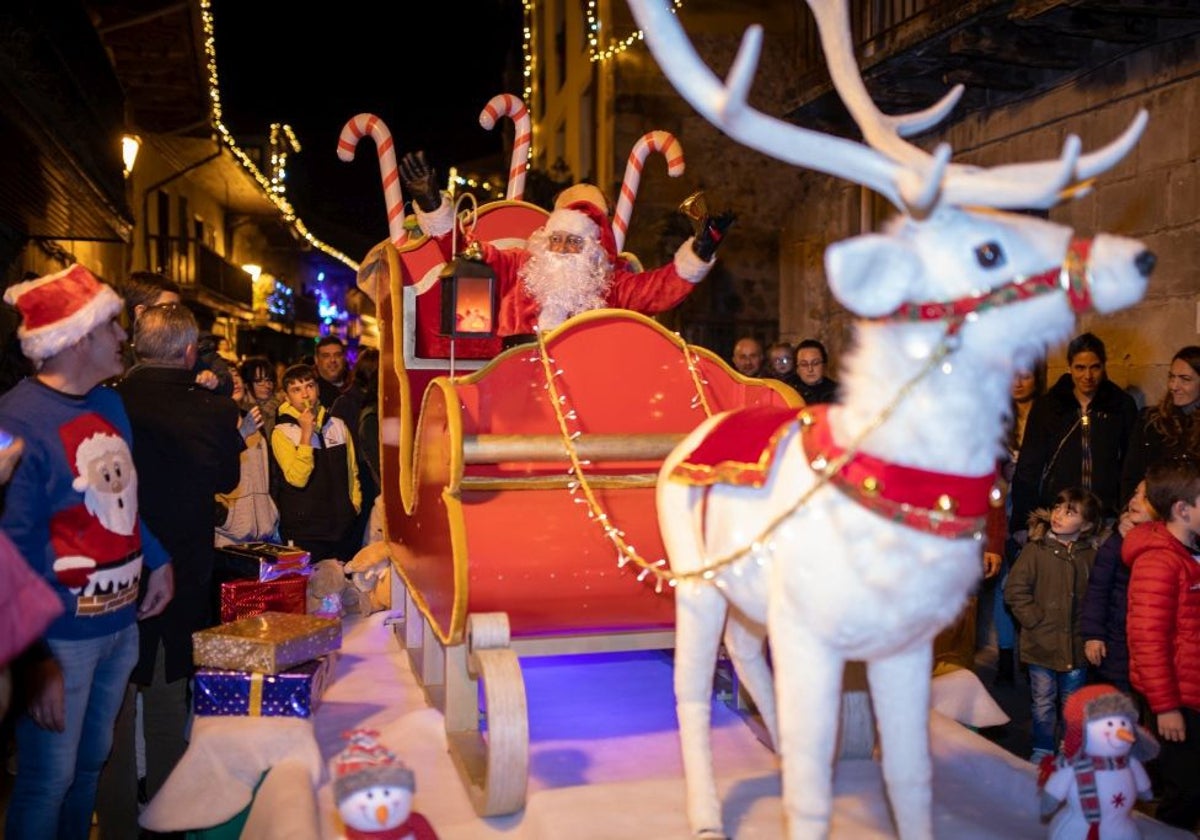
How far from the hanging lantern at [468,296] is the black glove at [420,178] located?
58cm

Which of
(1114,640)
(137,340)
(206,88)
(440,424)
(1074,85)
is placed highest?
(206,88)

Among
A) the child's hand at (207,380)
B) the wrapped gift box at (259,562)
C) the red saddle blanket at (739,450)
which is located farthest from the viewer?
the wrapped gift box at (259,562)

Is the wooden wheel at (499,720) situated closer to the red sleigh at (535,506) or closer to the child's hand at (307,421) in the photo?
the red sleigh at (535,506)

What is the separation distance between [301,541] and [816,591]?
4.34 meters

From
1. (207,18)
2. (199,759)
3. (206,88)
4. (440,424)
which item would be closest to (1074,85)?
(440,424)

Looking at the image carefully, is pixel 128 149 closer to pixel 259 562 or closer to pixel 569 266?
pixel 259 562

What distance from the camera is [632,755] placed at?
3.64 metres

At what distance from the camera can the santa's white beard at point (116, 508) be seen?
296 centimetres

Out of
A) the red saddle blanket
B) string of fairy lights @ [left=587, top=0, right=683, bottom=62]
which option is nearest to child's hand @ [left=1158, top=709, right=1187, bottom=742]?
the red saddle blanket

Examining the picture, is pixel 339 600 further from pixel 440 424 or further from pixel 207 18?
pixel 207 18

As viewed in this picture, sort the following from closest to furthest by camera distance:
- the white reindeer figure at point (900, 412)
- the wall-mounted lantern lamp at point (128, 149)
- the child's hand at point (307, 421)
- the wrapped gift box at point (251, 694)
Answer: the white reindeer figure at point (900, 412) < the wrapped gift box at point (251, 694) < the child's hand at point (307, 421) < the wall-mounted lantern lamp at point (128, 149)


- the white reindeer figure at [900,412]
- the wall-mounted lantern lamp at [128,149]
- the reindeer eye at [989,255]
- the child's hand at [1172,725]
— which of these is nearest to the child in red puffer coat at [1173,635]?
the child's hand at [1172,725]

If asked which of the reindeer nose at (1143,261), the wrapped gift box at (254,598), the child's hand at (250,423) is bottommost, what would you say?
the wrapped gift box at (254,598)

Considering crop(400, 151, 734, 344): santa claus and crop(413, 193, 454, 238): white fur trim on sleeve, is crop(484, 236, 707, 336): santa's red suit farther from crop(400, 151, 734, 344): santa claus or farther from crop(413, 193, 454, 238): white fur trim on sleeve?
crop(413, 193, 454, 238): white fur trim on sleeve
